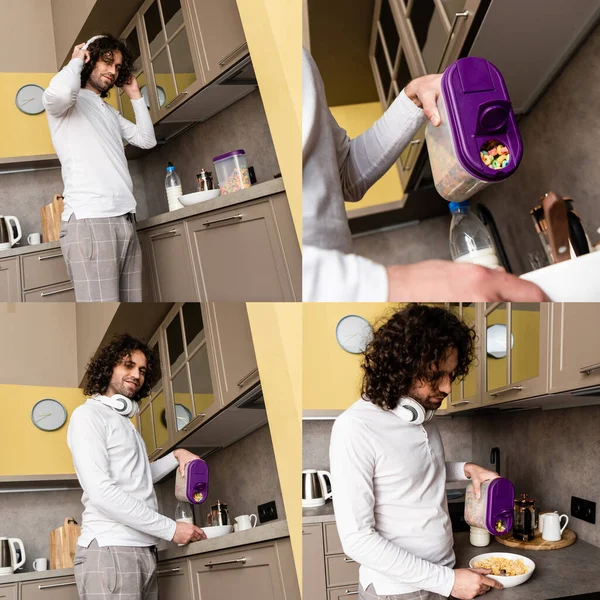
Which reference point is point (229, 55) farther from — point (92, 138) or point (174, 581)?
point (174, 581)

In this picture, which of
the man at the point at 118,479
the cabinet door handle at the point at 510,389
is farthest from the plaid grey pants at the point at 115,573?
the cabinet door handle at the point at 510,389

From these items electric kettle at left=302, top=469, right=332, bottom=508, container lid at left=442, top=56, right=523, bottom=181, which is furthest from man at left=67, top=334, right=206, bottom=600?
container lid at left=442, top=56, right=523, bottom=181

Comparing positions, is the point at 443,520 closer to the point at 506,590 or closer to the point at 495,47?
the point at 506,590

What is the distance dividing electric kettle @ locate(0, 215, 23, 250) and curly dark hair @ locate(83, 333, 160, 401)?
219 millimetres

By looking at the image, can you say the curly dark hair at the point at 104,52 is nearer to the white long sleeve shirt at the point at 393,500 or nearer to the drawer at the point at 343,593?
the white long sleeve shirt at the point at 393,500

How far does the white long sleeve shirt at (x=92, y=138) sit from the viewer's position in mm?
926

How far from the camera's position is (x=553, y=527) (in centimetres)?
106

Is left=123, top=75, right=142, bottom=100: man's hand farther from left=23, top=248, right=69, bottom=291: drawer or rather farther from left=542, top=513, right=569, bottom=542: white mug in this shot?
left=542, top=513, right=569, bottom=542: white mug

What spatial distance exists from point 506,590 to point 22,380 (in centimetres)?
84

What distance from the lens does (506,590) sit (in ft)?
3.28

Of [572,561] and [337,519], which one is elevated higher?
[337,519]

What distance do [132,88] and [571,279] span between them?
26.1 inches

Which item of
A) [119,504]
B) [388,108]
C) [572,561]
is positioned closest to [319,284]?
[388,108]

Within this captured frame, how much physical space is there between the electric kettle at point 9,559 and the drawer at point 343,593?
48 centimetres
